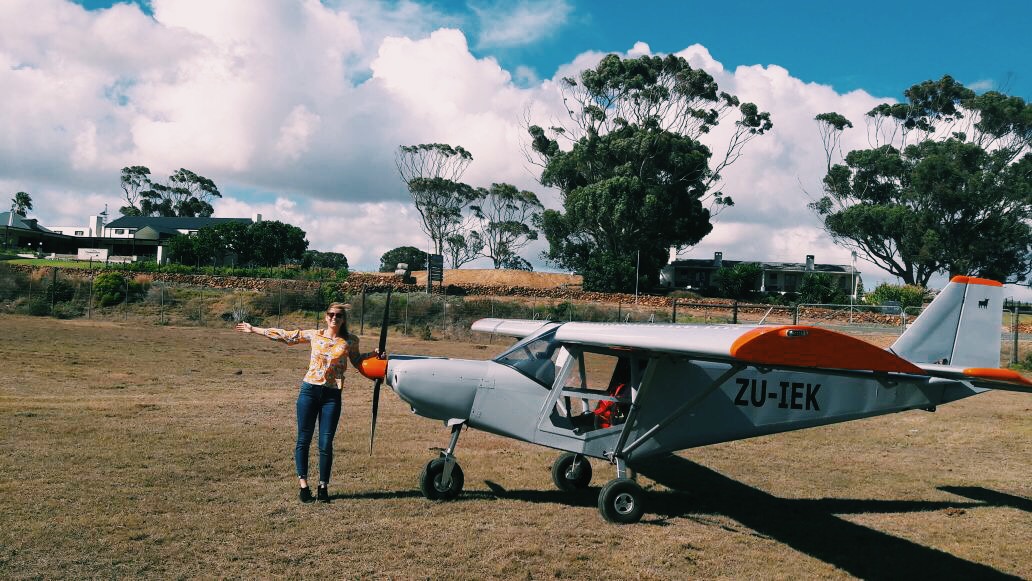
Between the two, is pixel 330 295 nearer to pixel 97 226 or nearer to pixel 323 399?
pixel 323 399

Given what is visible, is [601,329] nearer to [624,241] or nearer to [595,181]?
[624,241]

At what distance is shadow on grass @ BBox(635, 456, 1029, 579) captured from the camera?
6.41 m

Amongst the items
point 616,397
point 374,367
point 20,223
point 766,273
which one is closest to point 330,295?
point 374,367

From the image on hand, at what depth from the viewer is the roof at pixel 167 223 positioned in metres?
85.6

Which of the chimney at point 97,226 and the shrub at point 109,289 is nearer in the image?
the shrub at point 109,289

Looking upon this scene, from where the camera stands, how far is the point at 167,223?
88.7m

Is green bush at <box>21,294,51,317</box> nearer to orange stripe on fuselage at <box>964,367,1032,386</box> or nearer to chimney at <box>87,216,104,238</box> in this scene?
orange stripe on fuselage at <box>964,367,1032,386</box>

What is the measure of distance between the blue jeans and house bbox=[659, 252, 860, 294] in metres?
66.3

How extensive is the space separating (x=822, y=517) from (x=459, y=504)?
12.9ft

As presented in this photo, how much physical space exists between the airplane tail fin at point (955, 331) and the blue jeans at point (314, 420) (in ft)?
21.5

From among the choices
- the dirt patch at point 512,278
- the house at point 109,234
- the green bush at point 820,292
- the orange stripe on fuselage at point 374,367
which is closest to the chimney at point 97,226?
the house at point 109,234

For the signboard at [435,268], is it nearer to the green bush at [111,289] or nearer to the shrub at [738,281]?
the green bush at [111,289]

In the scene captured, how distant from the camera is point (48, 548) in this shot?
564cm

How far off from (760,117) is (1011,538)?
2507 inches
